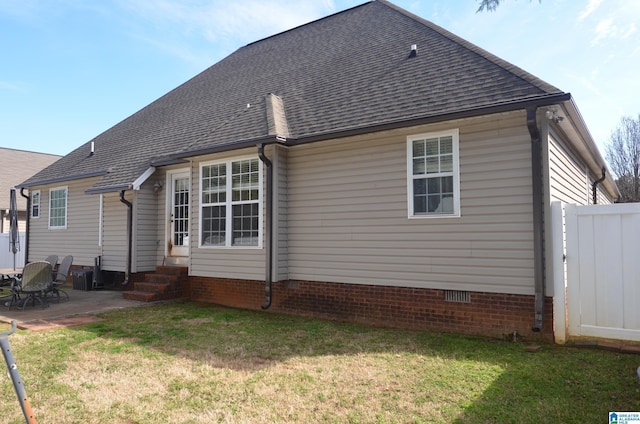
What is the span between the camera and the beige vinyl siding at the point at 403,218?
5.91 m

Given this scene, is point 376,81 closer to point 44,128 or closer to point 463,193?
point 463,193

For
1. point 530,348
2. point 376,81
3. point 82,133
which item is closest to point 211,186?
point 376,81

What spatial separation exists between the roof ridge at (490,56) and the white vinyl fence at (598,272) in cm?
177

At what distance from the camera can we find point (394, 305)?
6.89m

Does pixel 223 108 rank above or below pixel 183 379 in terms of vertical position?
above

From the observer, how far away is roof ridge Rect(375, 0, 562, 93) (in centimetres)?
586

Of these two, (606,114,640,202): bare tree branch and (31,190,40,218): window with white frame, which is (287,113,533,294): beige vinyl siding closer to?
(31,190,40,218): window with white frame

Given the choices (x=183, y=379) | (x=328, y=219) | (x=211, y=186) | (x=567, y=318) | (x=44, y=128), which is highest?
(x=44, y=128)

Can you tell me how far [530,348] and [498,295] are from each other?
87cm

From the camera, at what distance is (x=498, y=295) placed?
5977 millimetres

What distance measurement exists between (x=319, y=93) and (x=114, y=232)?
6898 mm

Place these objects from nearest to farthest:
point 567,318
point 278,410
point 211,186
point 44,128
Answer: point 278,410 → point 567,318 → point 211,186 → point 44,128

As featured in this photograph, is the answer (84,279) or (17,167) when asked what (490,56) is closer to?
(84,279)

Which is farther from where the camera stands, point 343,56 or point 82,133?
point 82,133
